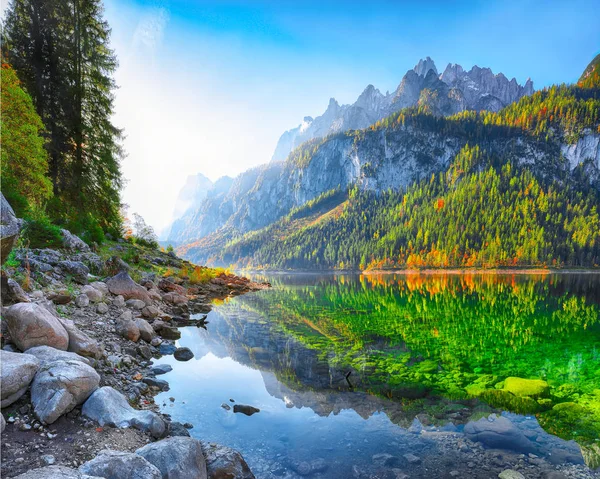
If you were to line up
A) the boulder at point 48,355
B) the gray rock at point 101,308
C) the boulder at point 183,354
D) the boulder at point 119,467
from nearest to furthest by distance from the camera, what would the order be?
the boulder at point 119,467 → the boulder at point 48,355 → the gray rock at point 101,308 → the boulder at point 183,354

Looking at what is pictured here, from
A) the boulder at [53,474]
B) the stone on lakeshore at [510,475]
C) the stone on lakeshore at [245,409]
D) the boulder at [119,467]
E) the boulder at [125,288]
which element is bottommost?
the stone on lakeshore at [245,409]

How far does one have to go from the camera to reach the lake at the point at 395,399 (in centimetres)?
637

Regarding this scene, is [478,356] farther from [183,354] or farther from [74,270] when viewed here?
[74,270]

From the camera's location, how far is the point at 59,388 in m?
5.03

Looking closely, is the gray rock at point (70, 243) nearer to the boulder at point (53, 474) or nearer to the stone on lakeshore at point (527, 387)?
the boulder at point (53, 474)

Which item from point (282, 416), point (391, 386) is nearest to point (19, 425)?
point (282, 416)

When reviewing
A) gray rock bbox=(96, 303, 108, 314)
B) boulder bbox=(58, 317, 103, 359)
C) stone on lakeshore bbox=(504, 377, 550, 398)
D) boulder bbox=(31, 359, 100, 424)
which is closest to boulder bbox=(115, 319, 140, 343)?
gray rock bbox=(96, 303, 108, 314)

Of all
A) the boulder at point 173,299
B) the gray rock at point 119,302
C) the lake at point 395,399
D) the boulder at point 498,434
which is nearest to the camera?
the lake at point 395,399

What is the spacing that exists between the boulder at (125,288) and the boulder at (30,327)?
8682 millimetres

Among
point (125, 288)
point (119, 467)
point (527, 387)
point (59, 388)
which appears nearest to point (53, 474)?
point (119, 467)

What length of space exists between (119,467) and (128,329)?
25.9 ft

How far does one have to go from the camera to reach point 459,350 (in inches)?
585

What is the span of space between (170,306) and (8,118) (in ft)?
46.4

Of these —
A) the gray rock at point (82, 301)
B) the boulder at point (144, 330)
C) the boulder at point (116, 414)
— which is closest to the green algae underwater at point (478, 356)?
the boulder at point (116, 414)
